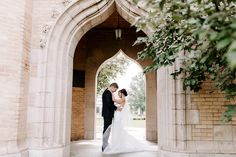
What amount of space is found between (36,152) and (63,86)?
1.30 m

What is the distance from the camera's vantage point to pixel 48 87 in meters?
4.64

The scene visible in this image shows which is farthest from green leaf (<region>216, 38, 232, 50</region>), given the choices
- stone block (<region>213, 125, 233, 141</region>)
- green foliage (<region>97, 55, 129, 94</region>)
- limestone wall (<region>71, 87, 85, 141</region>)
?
green foliage (<region>97, 55, 129, 94</region>)

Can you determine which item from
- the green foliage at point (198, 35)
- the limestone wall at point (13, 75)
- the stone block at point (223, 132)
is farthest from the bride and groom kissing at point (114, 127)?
the green foliage at point (198, 35)

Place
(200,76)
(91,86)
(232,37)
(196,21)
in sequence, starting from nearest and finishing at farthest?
(232,37), (196,21), (200,76), (91,86)

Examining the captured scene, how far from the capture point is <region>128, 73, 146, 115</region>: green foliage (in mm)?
42062

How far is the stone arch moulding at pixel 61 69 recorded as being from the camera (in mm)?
4538

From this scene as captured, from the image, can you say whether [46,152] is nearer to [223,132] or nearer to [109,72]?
[223,132]

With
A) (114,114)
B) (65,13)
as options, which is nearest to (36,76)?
(65,13)

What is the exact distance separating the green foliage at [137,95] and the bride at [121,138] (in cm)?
3415

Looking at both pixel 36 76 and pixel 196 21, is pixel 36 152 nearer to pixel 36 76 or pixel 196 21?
pixel 36 76

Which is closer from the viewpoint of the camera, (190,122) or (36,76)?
(190,122)

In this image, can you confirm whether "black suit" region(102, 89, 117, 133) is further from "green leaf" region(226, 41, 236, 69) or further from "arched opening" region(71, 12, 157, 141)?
"green leaf" region(226, 41, 236, 69)

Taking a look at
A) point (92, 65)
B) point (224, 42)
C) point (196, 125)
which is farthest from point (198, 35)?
point (92, 65)

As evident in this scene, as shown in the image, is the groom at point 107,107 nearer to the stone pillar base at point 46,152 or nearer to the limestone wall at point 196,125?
the stone pillar base at point 46,152
